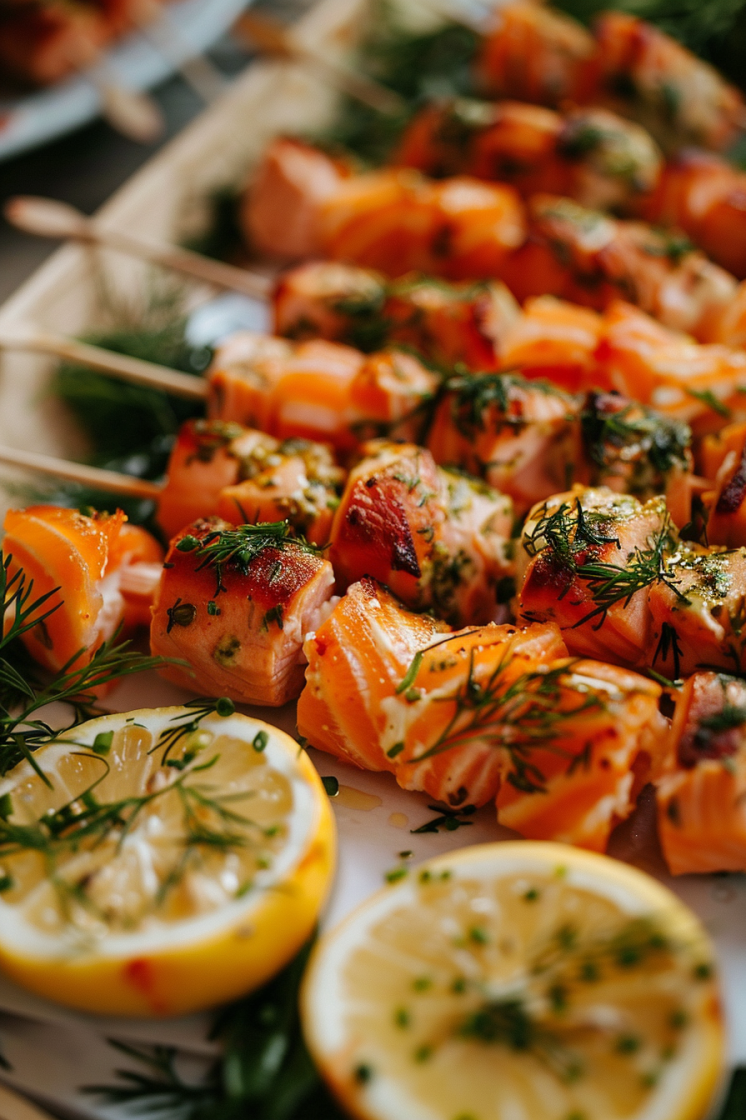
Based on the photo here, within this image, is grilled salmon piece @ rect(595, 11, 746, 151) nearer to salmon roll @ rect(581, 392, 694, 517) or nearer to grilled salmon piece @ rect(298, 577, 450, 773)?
salmon roll @ rect(581, 392, 694, 517)

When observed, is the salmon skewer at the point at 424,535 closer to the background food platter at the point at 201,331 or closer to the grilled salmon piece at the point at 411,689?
the grilled salmon piece at the point at 411,689

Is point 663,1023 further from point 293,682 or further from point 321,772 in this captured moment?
point 293,682

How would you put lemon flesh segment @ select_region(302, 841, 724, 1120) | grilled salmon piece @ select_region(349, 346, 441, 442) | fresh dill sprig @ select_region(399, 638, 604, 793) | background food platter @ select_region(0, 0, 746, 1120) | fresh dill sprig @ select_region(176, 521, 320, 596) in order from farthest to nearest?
grilled salmon piece @ select_region(349, 346, 441, 442) → fresh dill sprig @ select_region(176, 521, 320, 596) → fresh dill sprig @ select_region(399, 638, 604, 793) → background food platter @ select_region(0, 0, 746, 1120) → lemon flesh segment @ select_region(302, 841, 724, 1120)

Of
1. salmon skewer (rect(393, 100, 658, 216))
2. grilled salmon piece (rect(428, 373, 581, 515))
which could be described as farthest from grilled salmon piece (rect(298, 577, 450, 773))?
salmon skewer (rect(393, 100, 658, 216))

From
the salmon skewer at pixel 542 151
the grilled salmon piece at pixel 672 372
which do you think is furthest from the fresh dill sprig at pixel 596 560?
the salmon skewer at pixel 542 151

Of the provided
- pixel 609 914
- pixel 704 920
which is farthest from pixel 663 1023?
pixel 704 920

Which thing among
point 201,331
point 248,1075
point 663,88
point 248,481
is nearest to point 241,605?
point 248,481
